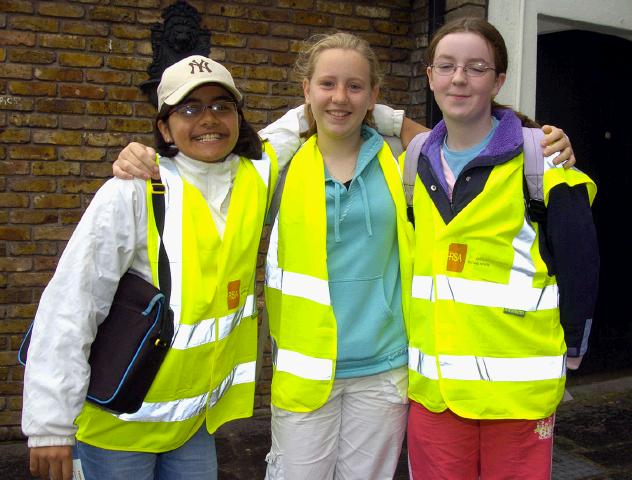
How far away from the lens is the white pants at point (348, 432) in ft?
7.80

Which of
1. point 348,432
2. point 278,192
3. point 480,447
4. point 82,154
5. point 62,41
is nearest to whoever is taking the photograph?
point 480,447

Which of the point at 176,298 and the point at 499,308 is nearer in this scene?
the point at 176,298

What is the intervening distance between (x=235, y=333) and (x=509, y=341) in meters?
0.88

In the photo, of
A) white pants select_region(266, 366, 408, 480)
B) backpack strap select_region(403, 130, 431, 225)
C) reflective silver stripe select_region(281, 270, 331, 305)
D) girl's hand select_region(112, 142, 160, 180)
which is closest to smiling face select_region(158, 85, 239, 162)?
girl's hand select_region(112, 142, 160, 180)

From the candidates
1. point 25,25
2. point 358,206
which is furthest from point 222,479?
point 25,25

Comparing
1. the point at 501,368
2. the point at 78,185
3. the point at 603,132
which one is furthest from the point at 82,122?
the point at 603,132

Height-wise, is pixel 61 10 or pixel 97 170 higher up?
pixel 61 10

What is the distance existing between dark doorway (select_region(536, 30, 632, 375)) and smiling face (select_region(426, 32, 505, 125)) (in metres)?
3.04

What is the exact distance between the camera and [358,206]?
2.39m

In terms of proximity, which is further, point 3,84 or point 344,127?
point 3,84

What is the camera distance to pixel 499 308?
7.26 ft

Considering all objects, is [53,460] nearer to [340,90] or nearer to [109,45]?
[340,90]

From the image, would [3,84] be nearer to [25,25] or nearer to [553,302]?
[25,25]

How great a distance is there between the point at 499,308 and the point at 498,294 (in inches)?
1.7
